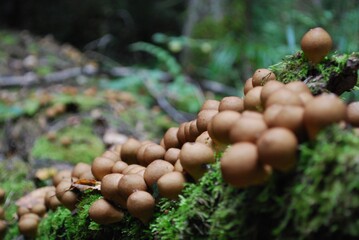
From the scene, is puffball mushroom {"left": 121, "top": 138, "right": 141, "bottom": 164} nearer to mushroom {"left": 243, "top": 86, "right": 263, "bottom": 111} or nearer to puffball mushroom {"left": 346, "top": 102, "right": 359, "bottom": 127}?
mushroom {"left": 243, "top": 86, "right": 263, "bottom": 111}

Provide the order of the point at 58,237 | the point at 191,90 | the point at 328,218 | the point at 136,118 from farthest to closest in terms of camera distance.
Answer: the point at 191,90 < the point at 136,118 < the point at 58,237 < the point at 328,218

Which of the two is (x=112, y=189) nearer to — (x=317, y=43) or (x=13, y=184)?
(x=317, y=43)

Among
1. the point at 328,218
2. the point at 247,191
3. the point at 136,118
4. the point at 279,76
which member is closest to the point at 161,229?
the point at 247,191

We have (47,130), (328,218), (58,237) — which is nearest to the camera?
(328,218)

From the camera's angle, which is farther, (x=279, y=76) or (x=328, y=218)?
(x=279, y=76)

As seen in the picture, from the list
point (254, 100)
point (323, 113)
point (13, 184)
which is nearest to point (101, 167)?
point (254, 100)

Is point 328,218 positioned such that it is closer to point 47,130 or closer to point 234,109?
point 234,109

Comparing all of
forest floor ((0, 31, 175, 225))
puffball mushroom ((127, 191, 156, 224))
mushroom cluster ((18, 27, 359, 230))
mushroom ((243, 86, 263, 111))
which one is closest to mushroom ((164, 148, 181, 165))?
mushroom cluster ((18, 27, 359, 230))

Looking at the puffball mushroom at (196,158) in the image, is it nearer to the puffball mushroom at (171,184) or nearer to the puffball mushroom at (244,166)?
the puffball mushroom at (171,184)
